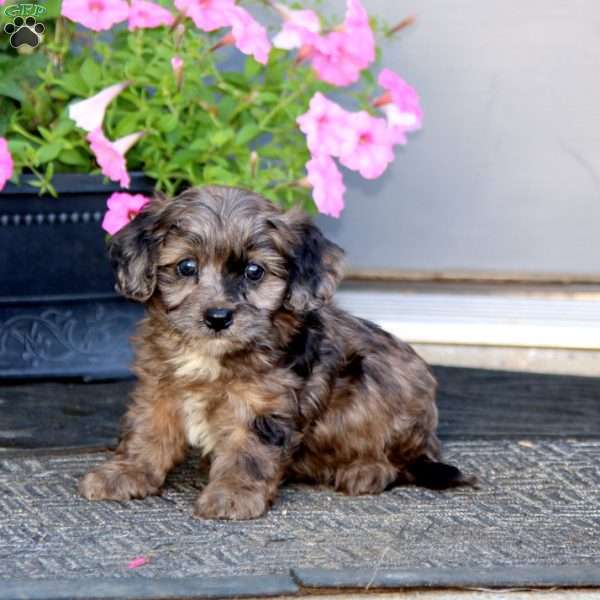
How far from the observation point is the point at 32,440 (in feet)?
15.1

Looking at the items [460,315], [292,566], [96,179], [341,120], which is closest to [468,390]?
[460,315]

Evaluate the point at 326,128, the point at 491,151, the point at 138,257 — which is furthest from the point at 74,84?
the point at 491,151

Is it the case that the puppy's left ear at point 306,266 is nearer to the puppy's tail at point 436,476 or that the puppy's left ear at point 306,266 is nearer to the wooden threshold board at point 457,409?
the puppy's tail at point 436,476

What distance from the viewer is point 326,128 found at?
5000 millimetres

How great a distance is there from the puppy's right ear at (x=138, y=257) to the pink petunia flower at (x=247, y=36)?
3.70ft

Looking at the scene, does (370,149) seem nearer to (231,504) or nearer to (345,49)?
(345,49)

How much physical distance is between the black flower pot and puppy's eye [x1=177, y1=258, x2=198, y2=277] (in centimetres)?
139

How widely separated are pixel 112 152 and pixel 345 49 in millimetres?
920

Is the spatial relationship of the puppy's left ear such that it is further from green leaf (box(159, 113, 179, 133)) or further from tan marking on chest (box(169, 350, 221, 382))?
green leaf (box(159, 113, 179, 133))

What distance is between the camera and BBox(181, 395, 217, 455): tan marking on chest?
3.94 meters

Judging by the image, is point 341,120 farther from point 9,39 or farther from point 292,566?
point 292,566

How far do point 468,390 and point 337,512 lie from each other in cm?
161

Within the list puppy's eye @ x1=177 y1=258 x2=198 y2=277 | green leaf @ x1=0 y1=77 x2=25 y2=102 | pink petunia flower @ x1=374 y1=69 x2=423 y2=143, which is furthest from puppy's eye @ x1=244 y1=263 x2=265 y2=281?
green leaf @ x1=0 y1=77 x2=25 y2=102

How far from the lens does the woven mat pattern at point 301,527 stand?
11.3 ft
